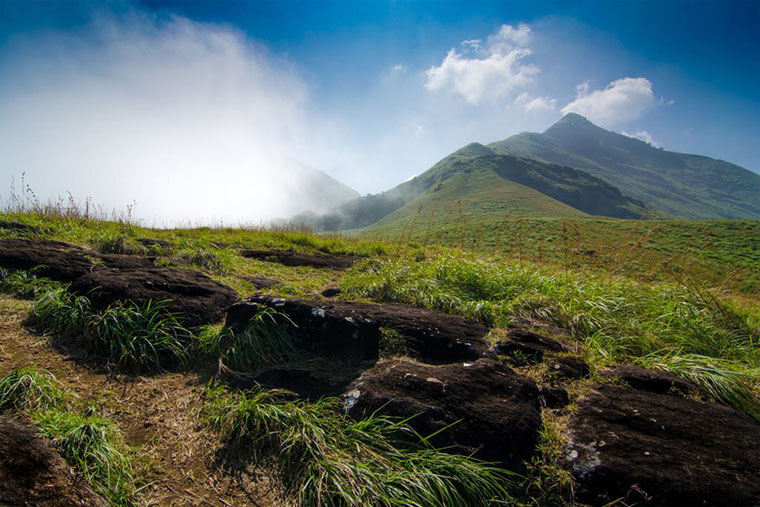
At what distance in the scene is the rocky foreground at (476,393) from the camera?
1931mm

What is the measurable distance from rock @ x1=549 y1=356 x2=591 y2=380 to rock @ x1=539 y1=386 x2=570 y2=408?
0.80ft

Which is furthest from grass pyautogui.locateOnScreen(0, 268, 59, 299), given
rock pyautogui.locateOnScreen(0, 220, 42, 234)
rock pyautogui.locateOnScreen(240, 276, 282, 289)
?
rock pyautogui.locateOnScreen(0, 220, 42, 234)

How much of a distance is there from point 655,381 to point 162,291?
5335 mm

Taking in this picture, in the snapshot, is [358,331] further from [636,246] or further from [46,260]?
[636,246]

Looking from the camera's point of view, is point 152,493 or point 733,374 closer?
point 152,493

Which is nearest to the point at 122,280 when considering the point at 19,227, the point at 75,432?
the point at 75,432

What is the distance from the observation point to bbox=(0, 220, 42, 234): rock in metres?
6.25

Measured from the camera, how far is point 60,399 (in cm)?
237

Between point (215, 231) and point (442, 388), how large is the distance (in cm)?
1149

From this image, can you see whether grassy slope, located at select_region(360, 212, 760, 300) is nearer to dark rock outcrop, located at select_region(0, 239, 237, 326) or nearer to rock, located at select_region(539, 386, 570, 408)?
rock, located at select_region(539, 386, 570, 408)

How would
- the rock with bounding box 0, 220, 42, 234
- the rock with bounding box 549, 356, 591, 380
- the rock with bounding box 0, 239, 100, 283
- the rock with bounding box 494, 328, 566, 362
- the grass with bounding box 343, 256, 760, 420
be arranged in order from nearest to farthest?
1. the rock with bounding box 549, 356, 591, 380
2. the grass with bounding box 343, 256, 760, 420
3. the rock with bounding box 494, 328, 566, 362
4. the rock with bounding box 0, 239, 100, 283
5. the rock with bounding box 0, 220, 42, 234

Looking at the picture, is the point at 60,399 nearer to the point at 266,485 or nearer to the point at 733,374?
the point at 266,485

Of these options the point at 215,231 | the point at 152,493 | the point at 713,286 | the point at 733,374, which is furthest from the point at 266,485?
the point at 215,231

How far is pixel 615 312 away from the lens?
177 inches
